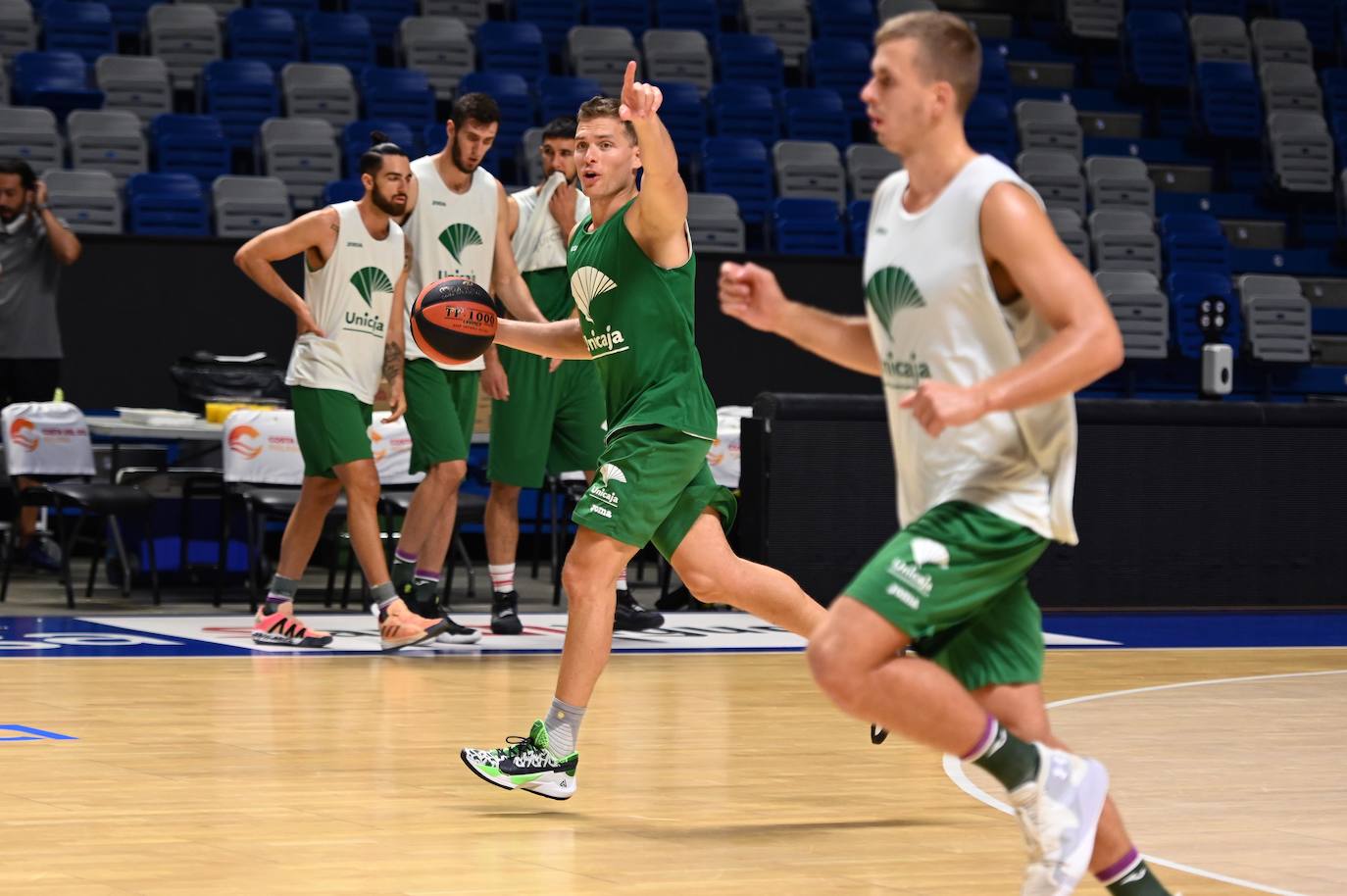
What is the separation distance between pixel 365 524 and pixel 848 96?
9454mm

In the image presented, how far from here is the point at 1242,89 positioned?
17750 mm

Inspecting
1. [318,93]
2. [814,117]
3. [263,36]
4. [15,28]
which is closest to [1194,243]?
[814,117]

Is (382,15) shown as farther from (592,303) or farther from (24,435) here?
(592,303)

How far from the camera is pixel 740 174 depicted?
49.5 feet

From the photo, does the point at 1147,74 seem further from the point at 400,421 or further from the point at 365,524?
the point at 365,524

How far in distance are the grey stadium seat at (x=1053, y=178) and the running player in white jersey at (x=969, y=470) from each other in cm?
1275

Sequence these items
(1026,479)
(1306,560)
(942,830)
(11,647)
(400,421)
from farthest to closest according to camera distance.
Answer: (1306,560)
(400,421)
(11,647)
(942,830)
(1026,479)

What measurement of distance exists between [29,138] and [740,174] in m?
4.99

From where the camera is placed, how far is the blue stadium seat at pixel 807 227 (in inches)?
571

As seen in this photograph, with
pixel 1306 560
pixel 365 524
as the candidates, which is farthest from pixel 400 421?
pixel 1306 560

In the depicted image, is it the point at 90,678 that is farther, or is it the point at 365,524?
the point at 365,524

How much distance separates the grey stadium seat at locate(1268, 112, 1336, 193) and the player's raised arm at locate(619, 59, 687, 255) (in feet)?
43.4

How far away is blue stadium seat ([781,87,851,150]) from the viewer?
15992 millimetres

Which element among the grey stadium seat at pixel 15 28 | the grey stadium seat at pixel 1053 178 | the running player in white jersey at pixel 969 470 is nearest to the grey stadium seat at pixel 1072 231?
the grey stadium seat at pixel 1053 178
